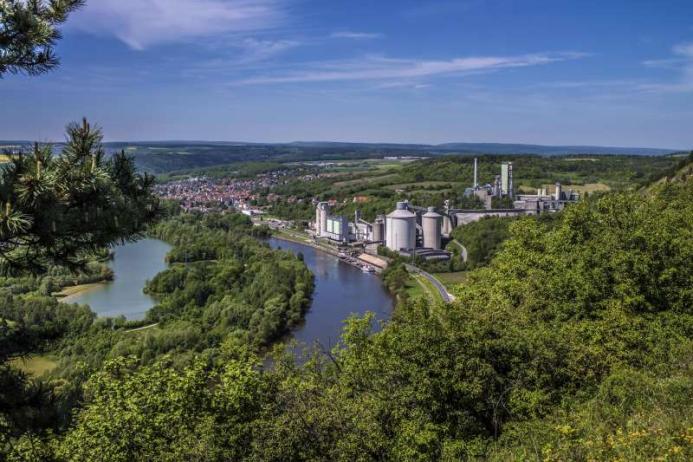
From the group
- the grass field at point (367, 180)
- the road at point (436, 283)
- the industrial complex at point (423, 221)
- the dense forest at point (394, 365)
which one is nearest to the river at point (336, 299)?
the road at point (436, 283)

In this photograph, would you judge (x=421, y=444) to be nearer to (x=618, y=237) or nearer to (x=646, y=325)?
(x=646, y=325)

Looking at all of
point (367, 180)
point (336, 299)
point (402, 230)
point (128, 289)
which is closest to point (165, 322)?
point (128, 289)

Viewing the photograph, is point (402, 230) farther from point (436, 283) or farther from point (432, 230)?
point (436, 283)

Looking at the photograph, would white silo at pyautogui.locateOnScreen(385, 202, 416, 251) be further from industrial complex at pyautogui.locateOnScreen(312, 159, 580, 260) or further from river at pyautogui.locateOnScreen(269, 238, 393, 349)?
river at pyautogui.locateOnScreen(269, 238, 393, 349)

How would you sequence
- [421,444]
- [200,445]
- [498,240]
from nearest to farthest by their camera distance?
1. [200,445]
2. [421,444]
3. [498,240]

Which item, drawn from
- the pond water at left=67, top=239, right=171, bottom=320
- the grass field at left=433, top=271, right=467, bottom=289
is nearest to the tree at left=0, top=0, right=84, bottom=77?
the pond water at left=67, top=239, right=171, bottom=320

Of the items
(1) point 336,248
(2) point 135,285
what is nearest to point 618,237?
(2) point 135,285
